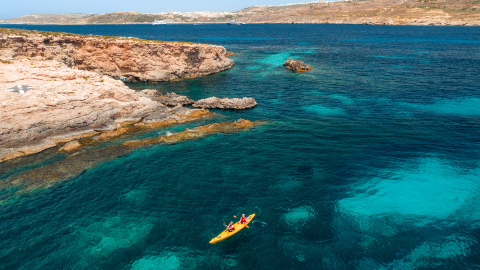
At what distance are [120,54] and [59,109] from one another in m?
43.5

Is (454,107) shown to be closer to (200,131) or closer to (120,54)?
(200,131)

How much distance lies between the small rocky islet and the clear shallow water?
5204 mm

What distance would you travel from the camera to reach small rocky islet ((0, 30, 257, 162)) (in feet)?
143

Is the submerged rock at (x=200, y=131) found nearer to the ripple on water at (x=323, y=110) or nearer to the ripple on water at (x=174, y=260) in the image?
the ripple on water at (x=323, y=110)

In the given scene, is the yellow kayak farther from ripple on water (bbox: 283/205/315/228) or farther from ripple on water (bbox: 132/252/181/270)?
ripple on water (bbox: 283/205/315/228)

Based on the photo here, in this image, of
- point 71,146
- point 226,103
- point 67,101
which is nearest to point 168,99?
point 226,103

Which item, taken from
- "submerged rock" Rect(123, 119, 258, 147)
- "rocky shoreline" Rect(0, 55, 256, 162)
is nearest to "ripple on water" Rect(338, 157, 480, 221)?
"submerged rock" Rect(123, 119, 258, 147)

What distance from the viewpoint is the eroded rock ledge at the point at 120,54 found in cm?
7106

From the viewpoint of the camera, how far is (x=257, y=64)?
380 ft

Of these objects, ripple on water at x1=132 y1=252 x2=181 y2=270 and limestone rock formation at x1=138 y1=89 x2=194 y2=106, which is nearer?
ripple on water at x1=132 y1=252 x2=181 y2=270

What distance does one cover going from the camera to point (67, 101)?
47.4 meters

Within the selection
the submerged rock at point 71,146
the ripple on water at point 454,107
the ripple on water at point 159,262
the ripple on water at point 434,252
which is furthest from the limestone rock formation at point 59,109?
the ripple on water at point 454,107

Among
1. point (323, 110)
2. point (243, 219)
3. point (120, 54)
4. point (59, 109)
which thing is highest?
point (120, 54)

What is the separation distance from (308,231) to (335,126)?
29.6 meters
